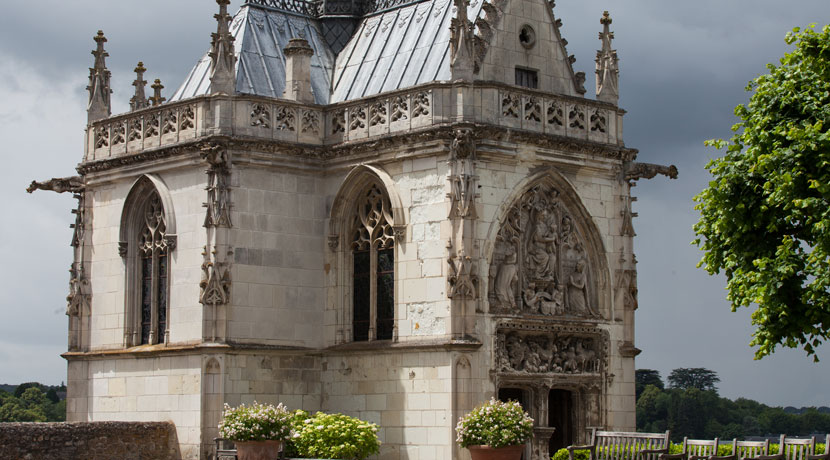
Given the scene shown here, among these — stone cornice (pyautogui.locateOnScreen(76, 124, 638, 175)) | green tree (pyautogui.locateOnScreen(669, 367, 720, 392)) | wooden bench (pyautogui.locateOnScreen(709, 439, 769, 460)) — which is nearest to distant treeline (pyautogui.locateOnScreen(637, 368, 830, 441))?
green tree (pyautogui.locateOnScreen(669, 367, 720, 392))

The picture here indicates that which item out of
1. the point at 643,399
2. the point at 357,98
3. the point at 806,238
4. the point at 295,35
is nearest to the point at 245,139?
the point at 357,98

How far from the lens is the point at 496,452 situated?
3203 centimetres

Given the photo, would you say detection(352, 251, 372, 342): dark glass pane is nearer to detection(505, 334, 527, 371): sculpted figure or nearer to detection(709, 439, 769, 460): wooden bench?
detection(505, 334, 527, 371): sculpted figure

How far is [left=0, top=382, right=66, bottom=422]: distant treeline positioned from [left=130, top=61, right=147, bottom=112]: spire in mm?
32350

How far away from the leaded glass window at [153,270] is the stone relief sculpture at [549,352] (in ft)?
26.0

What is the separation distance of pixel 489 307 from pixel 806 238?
780 cm

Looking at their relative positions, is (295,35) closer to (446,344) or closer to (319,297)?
(319,297)

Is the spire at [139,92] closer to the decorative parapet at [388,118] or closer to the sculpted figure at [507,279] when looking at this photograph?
the decorative parapet at [388,118]

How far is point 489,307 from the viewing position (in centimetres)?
3400

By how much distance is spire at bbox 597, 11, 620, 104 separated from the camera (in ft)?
121

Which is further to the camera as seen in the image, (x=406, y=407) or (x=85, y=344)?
(x=85, y=344)

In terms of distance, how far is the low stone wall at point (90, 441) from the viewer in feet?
104

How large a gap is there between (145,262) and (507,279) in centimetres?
880

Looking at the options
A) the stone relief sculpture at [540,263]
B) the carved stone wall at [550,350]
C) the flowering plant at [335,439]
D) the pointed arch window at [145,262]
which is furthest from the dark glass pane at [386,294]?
the pointed arch window at [145,262]
